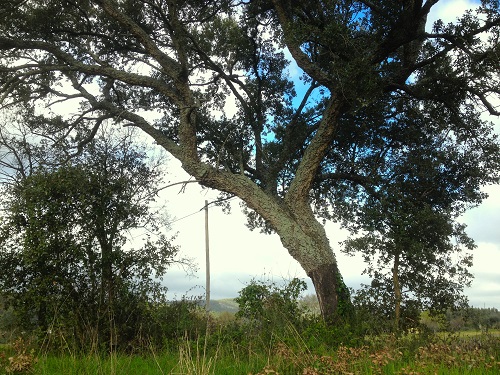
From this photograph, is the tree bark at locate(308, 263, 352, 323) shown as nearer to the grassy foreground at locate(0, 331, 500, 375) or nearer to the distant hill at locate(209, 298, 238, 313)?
the distant hill at locate(209, 298, 238, 313)

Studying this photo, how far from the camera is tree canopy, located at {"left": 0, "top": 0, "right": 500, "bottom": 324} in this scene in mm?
11891

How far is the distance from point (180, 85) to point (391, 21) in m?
5.77

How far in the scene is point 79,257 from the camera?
10.4 meters

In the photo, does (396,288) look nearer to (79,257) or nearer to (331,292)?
(331,292)

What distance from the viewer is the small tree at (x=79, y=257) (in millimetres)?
10078

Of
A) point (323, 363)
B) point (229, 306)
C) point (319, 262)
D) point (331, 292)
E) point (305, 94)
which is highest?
point (305, 94)

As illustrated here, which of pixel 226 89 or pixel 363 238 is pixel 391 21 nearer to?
pixel 363 238

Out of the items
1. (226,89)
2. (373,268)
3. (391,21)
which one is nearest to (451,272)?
(373,268)

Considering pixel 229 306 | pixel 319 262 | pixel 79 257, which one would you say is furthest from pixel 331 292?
pixel 79 257

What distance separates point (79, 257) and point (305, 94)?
913cm

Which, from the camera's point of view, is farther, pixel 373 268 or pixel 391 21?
pixel 373 268

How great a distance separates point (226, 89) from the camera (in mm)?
17625

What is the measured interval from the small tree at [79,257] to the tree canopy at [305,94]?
2.66 metres

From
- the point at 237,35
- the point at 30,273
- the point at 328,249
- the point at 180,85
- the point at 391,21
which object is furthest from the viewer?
the point at 237,35
